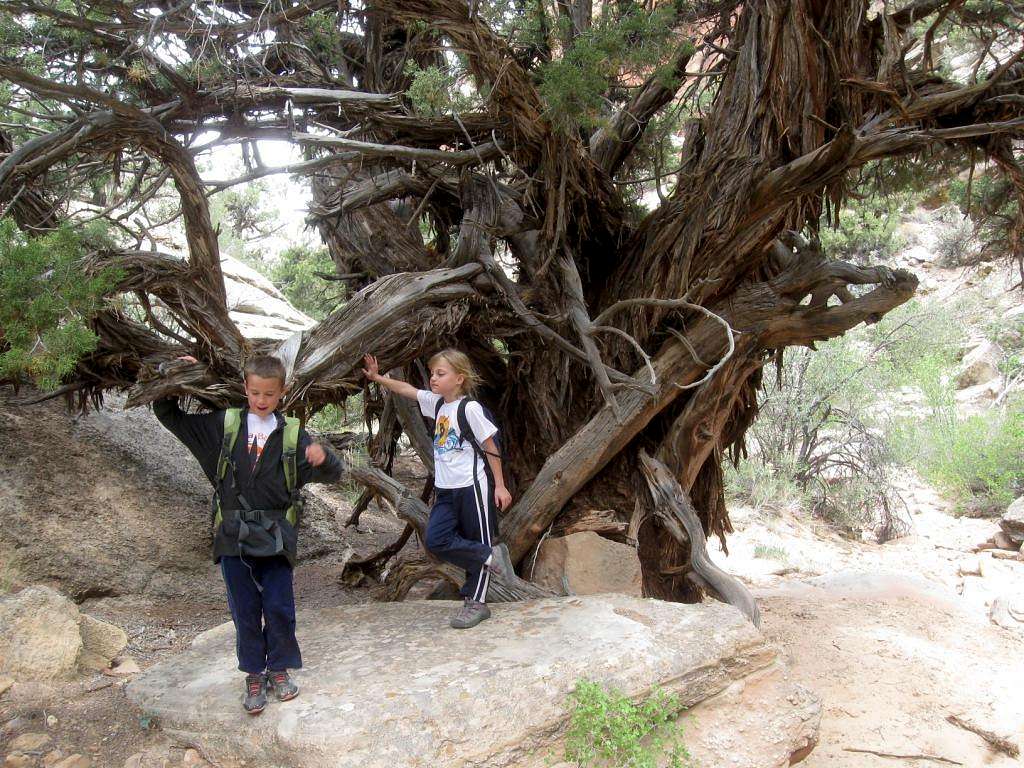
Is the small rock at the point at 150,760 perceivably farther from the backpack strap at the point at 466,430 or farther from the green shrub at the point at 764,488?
the green shrub at the point at 764,488

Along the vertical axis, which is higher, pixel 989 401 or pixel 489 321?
pixel 489 321

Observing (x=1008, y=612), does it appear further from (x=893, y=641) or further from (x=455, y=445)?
(x=455, y=445)

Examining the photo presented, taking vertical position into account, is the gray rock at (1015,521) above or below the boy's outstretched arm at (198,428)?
below

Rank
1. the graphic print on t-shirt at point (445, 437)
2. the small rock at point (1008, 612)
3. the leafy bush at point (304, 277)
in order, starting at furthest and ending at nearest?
the leafy bush at point (304, 277), the small rock at point (1008, 612), the graphic print on t-shirt at point (445, 437)

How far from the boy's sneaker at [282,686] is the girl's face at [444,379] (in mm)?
1489

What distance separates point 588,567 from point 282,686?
2.31m

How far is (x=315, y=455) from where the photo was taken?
10.2 feet

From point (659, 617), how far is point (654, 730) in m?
0.73

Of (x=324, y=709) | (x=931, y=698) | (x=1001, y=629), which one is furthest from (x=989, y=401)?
(x=324, y=709)

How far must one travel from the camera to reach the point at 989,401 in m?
14.6

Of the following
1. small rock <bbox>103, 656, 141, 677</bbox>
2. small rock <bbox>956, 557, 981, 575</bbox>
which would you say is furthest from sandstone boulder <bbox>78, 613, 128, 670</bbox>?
small rock <bbox>956, 557, 981, 575</bbox>

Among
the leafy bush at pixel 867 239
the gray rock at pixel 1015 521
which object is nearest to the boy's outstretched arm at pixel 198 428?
the gray rock at pixel 1015 521

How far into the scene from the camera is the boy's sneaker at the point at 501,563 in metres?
4.12

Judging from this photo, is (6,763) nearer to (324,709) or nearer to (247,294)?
(324,709)
